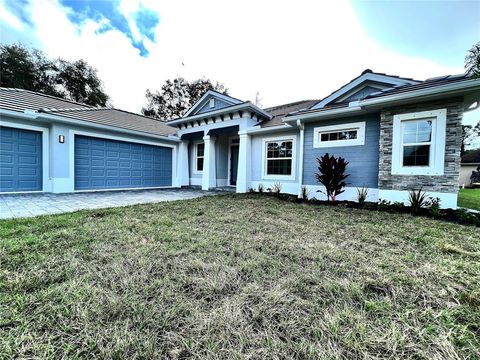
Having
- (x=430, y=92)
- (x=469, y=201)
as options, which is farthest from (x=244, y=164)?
(x=469, y=201)

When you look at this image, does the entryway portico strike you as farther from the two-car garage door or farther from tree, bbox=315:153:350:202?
tree, bbox=315:153:350:202

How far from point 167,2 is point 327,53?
679 centimetres

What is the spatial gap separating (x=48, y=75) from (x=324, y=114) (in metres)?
24.5

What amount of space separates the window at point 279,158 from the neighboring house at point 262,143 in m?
0.04

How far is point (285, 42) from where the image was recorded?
909 cm

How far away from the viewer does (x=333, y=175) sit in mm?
6422

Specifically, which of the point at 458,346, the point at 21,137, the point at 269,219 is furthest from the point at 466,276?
the point at 21,137

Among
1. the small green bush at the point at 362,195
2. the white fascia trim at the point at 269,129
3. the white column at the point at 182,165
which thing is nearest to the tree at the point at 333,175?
the small green bush at the point at 362,195

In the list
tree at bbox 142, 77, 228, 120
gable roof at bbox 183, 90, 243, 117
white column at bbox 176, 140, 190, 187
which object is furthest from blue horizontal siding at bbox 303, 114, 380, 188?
tree at bbox 142, 77, 228, 120

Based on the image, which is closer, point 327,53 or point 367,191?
point 367,191

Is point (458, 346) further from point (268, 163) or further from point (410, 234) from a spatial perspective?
point (268, 163)

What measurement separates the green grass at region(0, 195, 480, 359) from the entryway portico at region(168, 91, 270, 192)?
6.30m

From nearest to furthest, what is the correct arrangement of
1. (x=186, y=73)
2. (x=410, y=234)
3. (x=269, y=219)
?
(x=410, y=234), (x=269, y=219), (x=186, y=73)

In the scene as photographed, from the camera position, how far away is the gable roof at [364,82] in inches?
246
